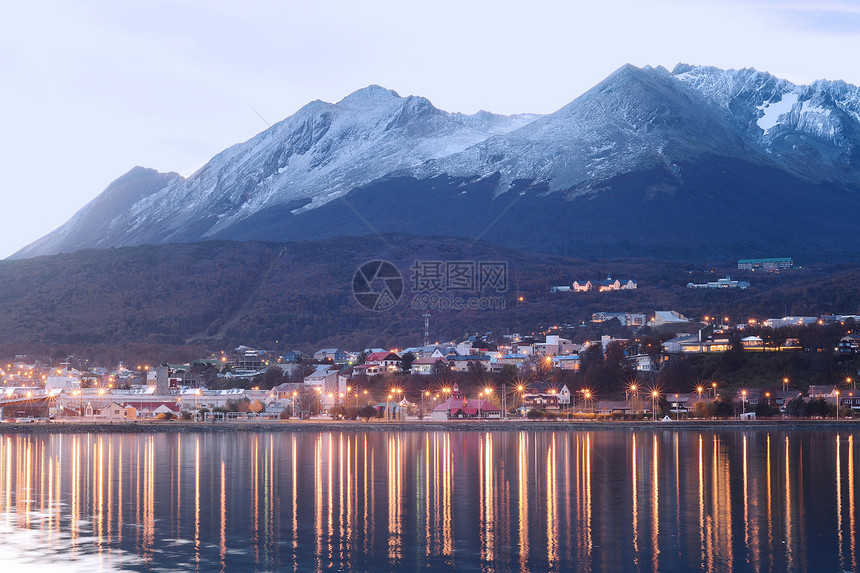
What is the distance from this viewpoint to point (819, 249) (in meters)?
159

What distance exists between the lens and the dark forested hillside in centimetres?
11400

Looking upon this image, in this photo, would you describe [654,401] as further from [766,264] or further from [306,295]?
[766,264]

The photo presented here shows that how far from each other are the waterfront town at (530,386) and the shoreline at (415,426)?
275 cm

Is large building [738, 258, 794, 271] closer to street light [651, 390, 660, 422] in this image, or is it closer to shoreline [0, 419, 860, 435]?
street light [651, 390, 660, 422]

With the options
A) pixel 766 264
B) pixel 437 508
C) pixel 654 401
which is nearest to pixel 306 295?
pixel 766 264

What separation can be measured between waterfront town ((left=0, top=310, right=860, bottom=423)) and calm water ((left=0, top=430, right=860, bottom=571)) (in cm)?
1796

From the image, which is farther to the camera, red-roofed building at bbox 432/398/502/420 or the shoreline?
red-roofed building at bbox 432/398/502/420

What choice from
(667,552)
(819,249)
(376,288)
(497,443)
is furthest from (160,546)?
(819,249)

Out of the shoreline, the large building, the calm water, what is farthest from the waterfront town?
the large building

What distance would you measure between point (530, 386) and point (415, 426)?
14.7 m

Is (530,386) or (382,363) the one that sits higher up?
(382,363)

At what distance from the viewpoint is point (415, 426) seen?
58.2 meters

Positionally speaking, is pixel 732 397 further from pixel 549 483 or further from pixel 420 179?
pixel 420 179

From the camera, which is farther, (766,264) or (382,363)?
(766,264)
